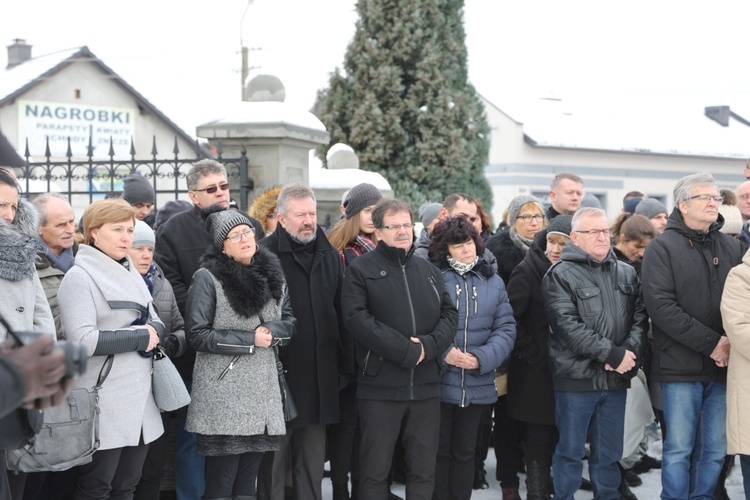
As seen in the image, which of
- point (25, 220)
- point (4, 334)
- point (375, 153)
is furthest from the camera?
point (375, 153)

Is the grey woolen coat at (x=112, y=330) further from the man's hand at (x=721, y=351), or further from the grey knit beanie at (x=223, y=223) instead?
the man's hand at (x=721, y=351)

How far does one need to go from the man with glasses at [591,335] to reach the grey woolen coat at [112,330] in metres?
2.44

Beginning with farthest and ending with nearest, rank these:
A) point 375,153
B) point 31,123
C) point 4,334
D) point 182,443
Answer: point 31,123, point 375,153, point 182,443, point 4,334

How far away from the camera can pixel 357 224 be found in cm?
553

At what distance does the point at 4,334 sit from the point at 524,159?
2624 cm

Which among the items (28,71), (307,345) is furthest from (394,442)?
(28,71)

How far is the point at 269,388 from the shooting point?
445 cm

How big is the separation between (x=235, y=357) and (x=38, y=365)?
7.28 feet

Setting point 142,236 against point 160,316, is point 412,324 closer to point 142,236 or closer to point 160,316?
point 160,316

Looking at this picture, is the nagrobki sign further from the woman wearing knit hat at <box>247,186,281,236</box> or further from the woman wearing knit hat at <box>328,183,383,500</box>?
the woman wearing knit hat at <box>328,183,383,500</box>

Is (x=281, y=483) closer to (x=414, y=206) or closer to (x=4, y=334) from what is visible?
(x=4, y=334)

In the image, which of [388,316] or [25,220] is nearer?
[25,220]

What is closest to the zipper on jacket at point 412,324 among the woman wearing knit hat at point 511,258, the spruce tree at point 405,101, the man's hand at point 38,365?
the woman wearing knit hat at point 511,258

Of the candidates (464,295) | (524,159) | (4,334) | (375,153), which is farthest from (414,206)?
(524,159)
